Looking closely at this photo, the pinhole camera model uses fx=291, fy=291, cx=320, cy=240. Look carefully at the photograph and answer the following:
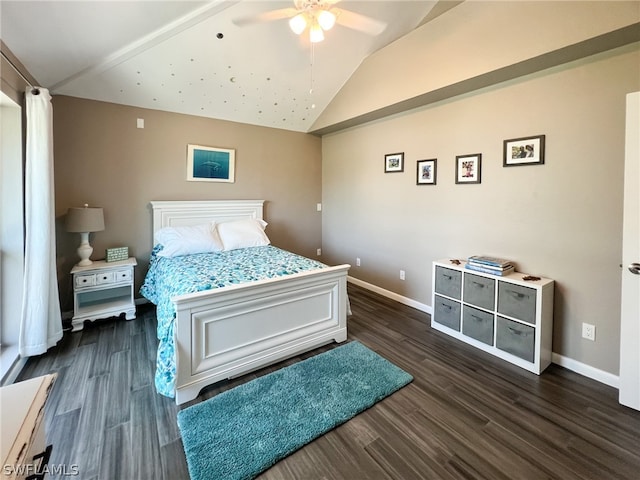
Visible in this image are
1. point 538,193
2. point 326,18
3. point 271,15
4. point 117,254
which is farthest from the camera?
point 117,254

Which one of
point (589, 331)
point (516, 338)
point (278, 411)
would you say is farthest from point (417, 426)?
point (589, 331)

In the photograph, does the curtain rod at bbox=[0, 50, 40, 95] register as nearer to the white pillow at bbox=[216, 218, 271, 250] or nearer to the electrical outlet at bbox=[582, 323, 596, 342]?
the white pillow at bbox=[216, 218, 271, 250]

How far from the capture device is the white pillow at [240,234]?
369cm

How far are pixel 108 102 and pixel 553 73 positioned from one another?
4.35 metres

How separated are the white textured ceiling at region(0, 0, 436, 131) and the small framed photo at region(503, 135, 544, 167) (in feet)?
5.00

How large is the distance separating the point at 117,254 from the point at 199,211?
1048 mm

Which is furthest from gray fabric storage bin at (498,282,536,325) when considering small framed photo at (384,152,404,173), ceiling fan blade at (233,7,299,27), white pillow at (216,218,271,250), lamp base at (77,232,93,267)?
lamp base at (77,232,93,267)

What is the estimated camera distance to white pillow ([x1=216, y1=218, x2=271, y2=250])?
369cm

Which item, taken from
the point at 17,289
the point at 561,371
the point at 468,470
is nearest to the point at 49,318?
the point at 17,289

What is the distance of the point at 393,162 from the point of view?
373 centimetres

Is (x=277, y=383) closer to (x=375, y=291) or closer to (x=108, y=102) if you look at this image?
(x=375, y=291)

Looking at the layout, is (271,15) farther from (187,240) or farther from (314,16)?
(187,240)

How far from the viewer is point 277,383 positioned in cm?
214

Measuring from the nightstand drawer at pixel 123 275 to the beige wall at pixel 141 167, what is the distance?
18.5 inches
